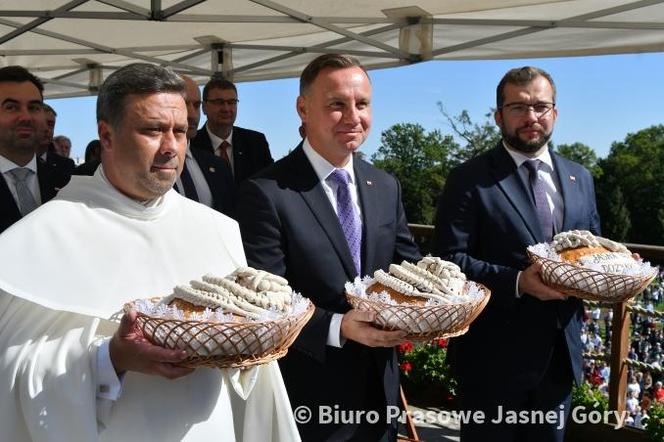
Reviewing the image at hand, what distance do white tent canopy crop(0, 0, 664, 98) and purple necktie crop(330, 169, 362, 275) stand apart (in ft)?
12.2

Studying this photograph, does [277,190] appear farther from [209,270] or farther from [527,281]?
[527,281]

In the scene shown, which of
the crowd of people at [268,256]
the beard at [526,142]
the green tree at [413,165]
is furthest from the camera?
the green tree at [413,165]

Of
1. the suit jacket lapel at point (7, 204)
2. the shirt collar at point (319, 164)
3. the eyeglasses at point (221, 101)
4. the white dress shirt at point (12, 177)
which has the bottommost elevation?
the suit jacket lapel at point (7, 204)

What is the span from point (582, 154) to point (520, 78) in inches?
3705

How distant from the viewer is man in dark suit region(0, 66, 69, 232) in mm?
3785

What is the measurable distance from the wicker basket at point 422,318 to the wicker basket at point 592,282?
0.77m

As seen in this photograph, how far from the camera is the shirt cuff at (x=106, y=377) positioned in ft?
6.88

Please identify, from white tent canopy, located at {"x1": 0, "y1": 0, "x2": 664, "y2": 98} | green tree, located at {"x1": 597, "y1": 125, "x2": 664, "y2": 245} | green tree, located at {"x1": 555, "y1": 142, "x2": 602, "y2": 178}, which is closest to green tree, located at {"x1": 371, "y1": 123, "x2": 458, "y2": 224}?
white tent canopy, located at {"x1": 0, "y1": 0, "x2": 664, "y2": 98}

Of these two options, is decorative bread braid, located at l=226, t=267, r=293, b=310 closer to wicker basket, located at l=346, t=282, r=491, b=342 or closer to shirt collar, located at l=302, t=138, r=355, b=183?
wicker basket, located at l=346, t=282, r=491, b=342

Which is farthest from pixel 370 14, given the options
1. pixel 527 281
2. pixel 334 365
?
pixel 334 365

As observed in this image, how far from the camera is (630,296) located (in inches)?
127

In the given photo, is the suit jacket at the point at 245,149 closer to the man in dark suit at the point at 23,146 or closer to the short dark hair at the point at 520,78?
the man in dark suit at the point at 23,146

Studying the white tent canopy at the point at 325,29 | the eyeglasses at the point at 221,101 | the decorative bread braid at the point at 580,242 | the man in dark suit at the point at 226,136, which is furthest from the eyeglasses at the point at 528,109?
the eyeglasses at the point at 221,101

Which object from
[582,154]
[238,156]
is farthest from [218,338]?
[582,154]
